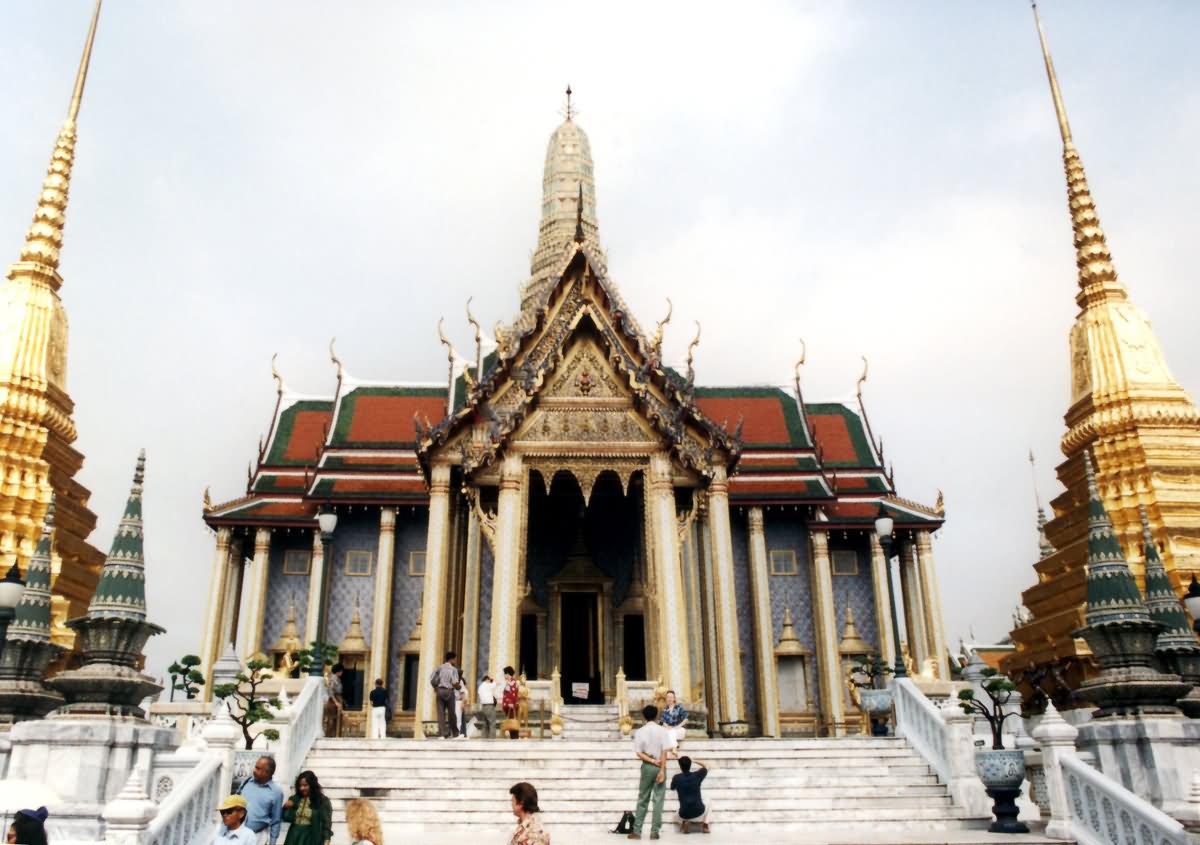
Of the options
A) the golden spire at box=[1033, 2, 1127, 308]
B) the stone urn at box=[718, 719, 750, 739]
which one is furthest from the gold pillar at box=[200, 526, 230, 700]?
the golden spire at box=[1033, 2, 1127, 308]

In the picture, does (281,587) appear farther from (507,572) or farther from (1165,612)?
(1165,612)

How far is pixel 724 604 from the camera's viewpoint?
14.9 m

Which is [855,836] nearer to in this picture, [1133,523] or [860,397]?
[1133,523]

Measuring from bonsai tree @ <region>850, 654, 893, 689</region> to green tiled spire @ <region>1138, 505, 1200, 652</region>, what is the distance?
13.9 ft

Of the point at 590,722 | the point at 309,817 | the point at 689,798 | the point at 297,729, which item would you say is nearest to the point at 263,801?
the point at 309,817

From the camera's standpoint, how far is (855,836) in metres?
8.29

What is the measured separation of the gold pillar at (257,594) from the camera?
19484 millimetres

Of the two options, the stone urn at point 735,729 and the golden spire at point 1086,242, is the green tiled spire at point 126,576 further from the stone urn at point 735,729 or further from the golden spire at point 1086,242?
the golden spire at point 1086,242

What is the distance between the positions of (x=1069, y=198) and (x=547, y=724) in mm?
19004

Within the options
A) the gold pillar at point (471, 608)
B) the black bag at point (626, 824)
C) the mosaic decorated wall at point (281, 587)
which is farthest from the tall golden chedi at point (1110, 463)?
the mosaic decorated wall at point (281, 587)

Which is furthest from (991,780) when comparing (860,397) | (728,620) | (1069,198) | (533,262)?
(533,262)

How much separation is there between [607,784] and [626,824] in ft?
3.97

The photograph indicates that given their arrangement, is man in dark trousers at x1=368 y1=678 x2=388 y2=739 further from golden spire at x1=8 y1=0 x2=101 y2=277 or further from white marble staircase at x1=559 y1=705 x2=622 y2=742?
golden spire at x1=8 y1=0 x2=101 y2=277

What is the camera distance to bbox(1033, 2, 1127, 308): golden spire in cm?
2206
